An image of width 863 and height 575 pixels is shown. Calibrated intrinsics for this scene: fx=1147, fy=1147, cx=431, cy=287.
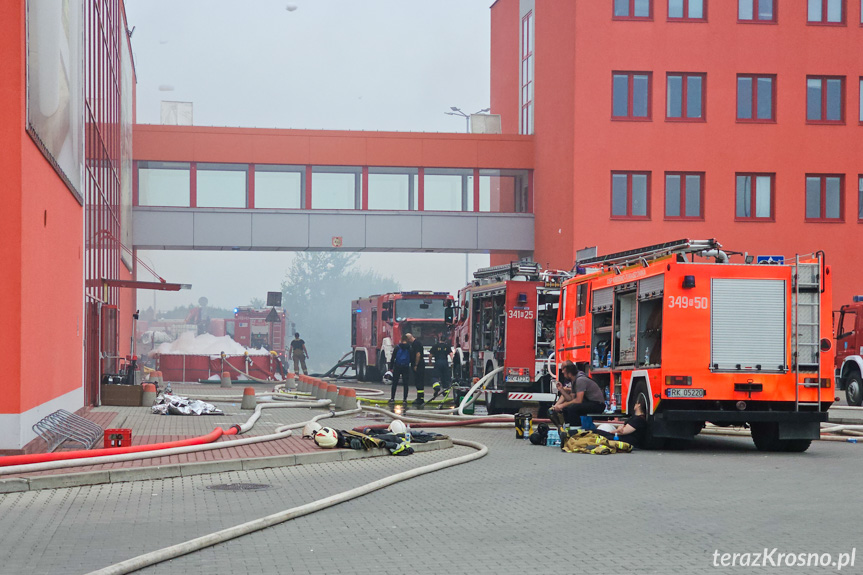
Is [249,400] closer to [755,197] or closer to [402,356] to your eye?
[402,356]

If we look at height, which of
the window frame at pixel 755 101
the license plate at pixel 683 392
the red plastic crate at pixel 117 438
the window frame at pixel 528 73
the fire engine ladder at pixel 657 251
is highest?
the window frame at pixel 528 73

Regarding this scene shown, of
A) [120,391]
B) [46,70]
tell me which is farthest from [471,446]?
[120,391]

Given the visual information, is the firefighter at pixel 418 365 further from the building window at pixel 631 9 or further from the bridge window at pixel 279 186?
the building window at pixel 631 9

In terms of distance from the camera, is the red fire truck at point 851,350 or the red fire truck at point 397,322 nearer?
the red fire truck at point 851,350

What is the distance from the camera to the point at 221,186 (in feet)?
145

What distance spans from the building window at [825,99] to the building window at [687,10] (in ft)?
14.9

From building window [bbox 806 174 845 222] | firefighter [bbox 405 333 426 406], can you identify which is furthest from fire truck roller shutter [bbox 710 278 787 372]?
building window [bbox 806 174 845 222]

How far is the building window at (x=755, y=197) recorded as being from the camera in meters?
41.2

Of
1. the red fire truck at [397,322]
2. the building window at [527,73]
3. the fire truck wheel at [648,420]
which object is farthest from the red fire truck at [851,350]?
the building window at [527,73]

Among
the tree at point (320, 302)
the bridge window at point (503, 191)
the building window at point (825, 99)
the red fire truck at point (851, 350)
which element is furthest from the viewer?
the tree at point (320, 302)

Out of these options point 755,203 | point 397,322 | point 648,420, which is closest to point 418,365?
point 648,420

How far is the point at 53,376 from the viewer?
17266 millimetres

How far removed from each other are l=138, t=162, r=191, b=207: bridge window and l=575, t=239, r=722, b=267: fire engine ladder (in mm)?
26200

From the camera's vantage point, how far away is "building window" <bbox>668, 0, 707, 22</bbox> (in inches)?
1602
